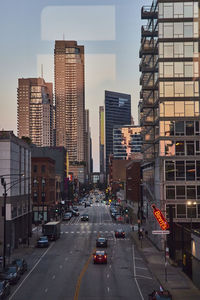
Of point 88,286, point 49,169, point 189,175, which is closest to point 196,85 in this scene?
point 189,175

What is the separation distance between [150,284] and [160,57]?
1276 inches

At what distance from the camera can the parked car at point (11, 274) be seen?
111 ft

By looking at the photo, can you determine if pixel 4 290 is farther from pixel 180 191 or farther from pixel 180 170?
pixel 180 170

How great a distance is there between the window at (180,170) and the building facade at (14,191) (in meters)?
19.8

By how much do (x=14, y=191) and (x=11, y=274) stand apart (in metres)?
25.3

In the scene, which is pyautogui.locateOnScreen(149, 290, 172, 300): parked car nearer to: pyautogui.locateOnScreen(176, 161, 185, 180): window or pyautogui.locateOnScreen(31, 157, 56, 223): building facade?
pyautogui.locateOnScreen(176, 161, 185, 180): window

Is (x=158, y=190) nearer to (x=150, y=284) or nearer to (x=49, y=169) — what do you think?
(x=150, y=284)

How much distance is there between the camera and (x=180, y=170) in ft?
187

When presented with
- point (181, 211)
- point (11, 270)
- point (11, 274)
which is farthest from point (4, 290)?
point (181, 211)

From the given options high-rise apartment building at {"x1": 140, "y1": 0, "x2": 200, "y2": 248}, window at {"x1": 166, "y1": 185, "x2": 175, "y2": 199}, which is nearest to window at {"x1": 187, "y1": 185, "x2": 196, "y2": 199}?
high-rise apartment building at {"x1": 140, "y1": 0, "x2": 200, "y2": 248}

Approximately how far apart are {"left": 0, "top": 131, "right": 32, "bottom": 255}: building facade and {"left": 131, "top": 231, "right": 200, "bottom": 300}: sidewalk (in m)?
16.2

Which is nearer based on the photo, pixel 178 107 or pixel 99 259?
pixel 99 259

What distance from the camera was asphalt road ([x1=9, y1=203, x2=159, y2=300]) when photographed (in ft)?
100

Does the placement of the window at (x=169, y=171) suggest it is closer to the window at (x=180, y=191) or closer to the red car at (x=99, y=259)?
the window at (x=180, y=191)
